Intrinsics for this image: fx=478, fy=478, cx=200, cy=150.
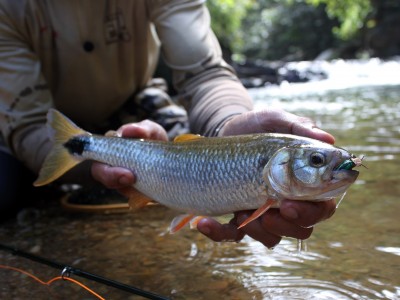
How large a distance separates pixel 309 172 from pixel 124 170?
0.77 meters

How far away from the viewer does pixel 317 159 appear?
1332mm

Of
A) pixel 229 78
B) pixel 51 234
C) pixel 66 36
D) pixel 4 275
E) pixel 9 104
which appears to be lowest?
pixel 4 275

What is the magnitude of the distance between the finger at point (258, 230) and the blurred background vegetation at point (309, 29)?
16.4 meters

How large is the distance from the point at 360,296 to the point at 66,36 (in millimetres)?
2146

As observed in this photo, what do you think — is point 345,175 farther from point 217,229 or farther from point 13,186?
point 13,186

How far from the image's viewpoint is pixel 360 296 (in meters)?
1.58

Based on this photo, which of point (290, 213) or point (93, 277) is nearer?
point (290, 213)

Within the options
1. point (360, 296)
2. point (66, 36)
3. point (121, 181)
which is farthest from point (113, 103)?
point (360, 296)

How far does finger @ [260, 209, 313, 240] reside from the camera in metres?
1.49

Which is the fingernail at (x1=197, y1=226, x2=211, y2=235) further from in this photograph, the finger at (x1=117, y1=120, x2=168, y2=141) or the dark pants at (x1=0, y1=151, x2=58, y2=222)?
the dark pants at (x1=0, y1=151, x2=58, y2=222)

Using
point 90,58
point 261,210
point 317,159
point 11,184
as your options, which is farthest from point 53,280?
point 90,58

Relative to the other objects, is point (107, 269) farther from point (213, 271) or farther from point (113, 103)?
point (113, 103)

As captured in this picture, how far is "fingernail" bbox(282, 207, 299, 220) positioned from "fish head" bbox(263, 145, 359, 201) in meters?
0.04

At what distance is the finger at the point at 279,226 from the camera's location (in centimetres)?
149
